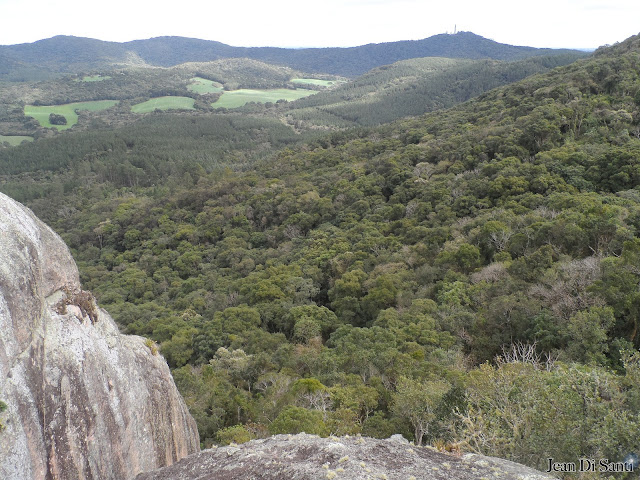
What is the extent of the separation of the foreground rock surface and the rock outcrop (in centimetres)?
149

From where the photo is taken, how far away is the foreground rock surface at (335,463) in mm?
9445

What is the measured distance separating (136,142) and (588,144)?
500ft

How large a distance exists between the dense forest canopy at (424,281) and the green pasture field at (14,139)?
384ft

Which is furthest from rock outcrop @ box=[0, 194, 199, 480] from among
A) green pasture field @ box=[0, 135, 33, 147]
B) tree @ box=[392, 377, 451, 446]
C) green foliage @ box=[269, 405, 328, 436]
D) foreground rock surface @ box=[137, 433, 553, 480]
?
green pasture field @ box=[0, 135, 33, 147]

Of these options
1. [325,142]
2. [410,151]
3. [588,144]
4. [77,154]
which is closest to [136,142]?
[77,154]

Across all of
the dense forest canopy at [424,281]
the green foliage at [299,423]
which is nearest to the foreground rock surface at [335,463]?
the dense forest canopy at [424,281]

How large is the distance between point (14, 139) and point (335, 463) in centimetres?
22325

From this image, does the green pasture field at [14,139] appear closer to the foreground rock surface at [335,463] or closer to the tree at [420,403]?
the tree at [420,403]

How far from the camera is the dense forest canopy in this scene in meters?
15.5

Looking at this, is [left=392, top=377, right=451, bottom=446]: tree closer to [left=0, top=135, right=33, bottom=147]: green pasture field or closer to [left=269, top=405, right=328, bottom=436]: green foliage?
[left=269, top=405, right=328, bottom=436]: green foliage

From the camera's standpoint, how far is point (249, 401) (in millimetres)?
25406

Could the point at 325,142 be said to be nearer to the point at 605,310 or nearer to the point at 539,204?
the point at 539,204

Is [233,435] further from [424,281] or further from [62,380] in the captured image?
[424,281]

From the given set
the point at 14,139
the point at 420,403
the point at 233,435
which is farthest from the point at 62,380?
the point at 14,139
